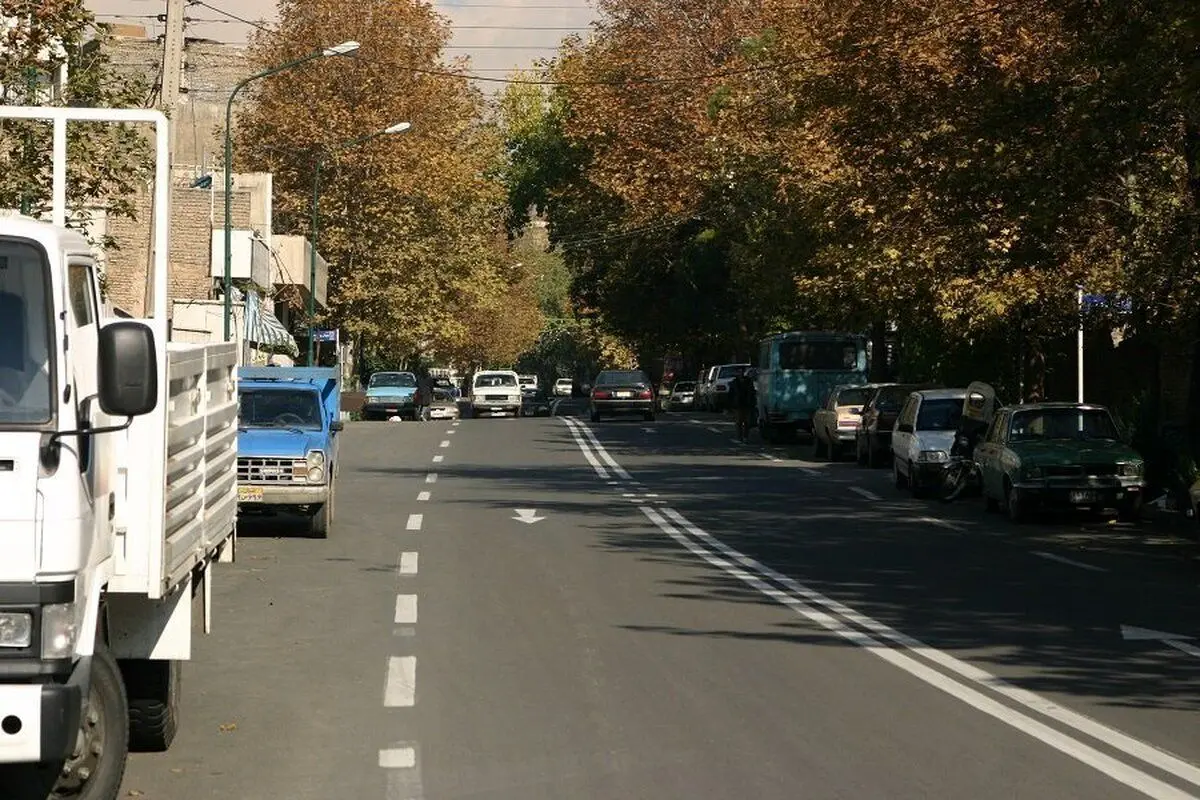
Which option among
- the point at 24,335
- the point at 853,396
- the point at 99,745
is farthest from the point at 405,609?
the point at 853,396

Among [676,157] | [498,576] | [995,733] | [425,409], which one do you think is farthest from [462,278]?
[995,733]

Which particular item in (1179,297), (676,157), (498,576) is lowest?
(498,576)

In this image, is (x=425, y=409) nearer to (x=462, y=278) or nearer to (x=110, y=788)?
(x=462, y=278)

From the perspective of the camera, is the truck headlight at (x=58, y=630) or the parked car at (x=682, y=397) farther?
the parked car at (x=682, y=397)

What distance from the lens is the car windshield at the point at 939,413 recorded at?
3086 cm

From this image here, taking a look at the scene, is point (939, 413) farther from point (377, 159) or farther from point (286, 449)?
point (377, 159)

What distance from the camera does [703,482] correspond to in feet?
109

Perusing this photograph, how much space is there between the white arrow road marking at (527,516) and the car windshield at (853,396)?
15.8 meters

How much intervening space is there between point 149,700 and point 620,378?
53.0m

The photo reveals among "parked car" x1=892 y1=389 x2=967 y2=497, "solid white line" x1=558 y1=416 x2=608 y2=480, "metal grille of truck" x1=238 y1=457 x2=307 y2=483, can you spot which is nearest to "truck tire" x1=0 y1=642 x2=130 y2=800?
"metal grille of truck" x1=238 y1=457 x2=307 y2=483

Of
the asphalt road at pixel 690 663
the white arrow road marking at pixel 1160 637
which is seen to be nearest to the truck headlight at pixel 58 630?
the asphalt road at pixel 690 663

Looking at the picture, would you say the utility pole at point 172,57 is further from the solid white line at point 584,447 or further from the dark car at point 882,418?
the dark car at point 882,418

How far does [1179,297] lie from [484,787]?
19.1 meters

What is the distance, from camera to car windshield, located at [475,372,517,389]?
72875mm
